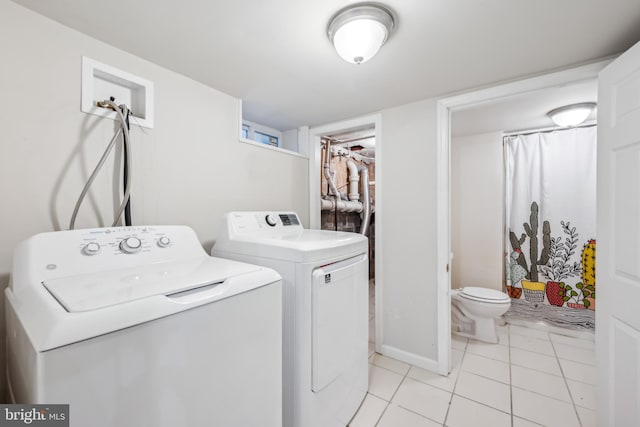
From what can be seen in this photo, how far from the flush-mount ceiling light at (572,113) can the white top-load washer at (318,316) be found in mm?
2180

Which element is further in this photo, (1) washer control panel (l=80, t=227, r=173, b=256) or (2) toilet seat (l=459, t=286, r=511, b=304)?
(2) toilet seat (l=459, t=286, r=511, b=304)

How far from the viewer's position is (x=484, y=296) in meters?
2.41

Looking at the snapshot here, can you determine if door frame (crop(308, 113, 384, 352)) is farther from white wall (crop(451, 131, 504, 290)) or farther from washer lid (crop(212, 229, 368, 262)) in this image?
white wall (crop(451, 131, 504, 290))

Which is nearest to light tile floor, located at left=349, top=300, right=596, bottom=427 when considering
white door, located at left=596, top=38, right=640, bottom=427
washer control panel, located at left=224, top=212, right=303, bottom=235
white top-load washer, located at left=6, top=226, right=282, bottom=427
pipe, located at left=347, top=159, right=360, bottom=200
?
white door, located at left=596, top=38, right=640, bottom=427

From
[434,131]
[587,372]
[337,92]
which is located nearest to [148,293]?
[337,92]

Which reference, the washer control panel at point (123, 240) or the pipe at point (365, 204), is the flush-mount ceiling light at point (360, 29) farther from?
the pipe at point (365, 204)

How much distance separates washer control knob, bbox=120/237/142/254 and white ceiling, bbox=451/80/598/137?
86.6 inches

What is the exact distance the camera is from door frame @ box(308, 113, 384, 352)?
2.20 meters

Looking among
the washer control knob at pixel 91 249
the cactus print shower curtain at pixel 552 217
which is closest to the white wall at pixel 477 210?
the cactus print shower curtain at pixel 552 217

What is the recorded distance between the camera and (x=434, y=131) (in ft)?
6.36

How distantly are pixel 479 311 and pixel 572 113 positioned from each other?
187 cm

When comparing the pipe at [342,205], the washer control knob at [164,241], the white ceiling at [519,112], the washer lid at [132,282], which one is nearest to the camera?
the washer lid at [132,282]

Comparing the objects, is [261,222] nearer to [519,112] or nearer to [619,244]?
[619,244]
